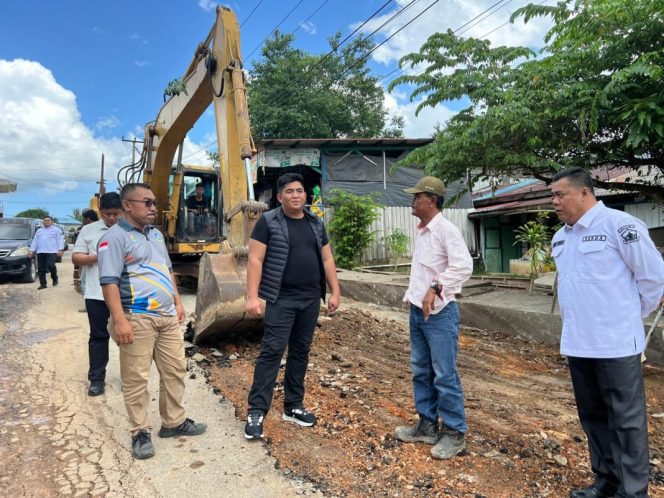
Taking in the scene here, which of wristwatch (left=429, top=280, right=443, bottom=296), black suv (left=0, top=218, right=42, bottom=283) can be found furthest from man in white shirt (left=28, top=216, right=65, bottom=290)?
wristwatch (left=429, top=280, right=443, bottom=296)

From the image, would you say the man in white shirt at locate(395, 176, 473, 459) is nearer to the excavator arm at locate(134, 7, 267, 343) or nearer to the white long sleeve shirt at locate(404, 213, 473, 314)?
the white long sleeve shirt at locate(404, 213, 473, 314)

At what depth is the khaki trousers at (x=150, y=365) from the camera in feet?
10.5

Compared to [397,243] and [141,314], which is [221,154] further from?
[397,243]

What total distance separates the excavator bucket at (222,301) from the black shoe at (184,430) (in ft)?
5.30

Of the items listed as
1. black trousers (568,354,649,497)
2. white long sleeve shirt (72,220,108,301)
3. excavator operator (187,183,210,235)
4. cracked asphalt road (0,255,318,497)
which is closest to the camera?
black trousers (568,354,649,497)

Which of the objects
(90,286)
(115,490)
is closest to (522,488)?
(115,490)

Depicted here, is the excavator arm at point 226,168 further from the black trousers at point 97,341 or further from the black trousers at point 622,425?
the black trousers at point 622,425

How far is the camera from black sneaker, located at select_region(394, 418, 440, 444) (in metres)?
3.27

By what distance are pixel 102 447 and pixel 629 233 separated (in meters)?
3.53

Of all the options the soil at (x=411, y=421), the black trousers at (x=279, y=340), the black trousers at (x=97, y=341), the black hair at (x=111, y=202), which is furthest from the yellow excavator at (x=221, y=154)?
the black trousers at (x=279, y=340)

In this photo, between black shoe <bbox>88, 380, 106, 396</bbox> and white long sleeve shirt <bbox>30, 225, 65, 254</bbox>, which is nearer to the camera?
black shoe <bbox>88, 380, 106, 396</bbox>

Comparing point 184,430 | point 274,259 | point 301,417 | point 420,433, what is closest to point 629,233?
point 420,433

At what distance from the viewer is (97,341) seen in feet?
14.7

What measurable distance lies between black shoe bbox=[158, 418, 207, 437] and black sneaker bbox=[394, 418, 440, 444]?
1.43 m
